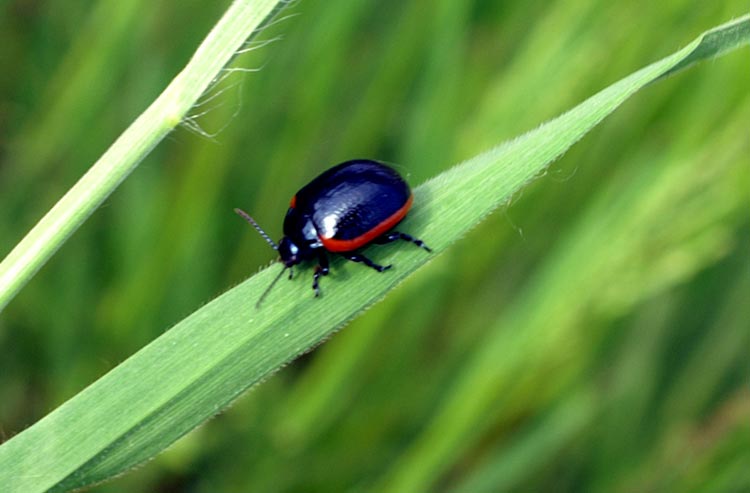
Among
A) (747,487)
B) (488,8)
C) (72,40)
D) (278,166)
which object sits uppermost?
(72,40)

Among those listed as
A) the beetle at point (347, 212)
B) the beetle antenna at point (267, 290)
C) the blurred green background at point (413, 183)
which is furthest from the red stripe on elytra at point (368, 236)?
the blurred green background at point (413, 183)

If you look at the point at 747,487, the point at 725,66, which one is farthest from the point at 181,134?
the point at 747,487

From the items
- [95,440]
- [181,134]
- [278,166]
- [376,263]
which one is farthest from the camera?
[181,134]

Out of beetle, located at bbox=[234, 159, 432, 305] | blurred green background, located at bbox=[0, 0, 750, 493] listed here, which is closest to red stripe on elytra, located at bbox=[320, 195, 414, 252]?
beetle, located at bbox=[234, 159, 432, 305]

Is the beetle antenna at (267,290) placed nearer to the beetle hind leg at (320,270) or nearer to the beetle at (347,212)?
the beetle hind leg at (320,270)

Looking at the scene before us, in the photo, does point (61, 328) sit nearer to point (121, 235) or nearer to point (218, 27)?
point (121, 235)

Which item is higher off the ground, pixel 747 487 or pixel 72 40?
pixel 72 40

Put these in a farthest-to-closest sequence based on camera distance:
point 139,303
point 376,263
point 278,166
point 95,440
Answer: point 278,166 → point 139,303 → point 376,263 → point 95,440

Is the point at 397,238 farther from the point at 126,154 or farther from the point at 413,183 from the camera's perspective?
the point at 413,183
